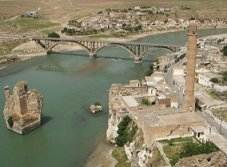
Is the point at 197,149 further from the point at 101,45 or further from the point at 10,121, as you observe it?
the point at 101,45

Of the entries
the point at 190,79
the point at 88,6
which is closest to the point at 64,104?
the point at 190,79

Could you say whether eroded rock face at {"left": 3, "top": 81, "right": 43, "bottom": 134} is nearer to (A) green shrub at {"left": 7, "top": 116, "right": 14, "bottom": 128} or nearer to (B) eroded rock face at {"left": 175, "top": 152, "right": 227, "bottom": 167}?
(A) green shrub at {"left": 7, "top": 116, "right": 14, "bottom": 128}

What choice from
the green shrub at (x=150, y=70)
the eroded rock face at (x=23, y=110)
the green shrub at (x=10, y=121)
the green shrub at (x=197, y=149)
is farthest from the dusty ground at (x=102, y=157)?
the green shrub at (x=150, y=70)

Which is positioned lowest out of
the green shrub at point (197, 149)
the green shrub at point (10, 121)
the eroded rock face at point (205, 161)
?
the green shrub at point (10, 121)

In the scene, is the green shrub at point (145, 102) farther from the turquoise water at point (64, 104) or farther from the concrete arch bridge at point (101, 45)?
the concrete arch bridge at point (101, 45)

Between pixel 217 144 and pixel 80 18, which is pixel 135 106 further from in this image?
pixel 80 18

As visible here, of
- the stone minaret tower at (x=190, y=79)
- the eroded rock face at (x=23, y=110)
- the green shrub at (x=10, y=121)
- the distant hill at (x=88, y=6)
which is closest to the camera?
the stone minaret tower at (x=190, y=79)
